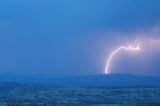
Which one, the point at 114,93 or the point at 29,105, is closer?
the point at 29,105

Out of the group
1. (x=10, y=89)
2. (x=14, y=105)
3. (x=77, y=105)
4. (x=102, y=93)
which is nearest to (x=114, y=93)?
(x=102, y=93)

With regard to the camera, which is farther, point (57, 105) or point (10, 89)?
point (10, 89)

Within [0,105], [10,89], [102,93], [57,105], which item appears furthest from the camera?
[10,89]

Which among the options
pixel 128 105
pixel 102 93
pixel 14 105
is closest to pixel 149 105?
pixel 128 105

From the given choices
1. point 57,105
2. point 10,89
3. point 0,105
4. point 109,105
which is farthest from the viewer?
point 10,89

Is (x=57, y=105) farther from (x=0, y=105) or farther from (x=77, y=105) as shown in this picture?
(x=0, y=105)

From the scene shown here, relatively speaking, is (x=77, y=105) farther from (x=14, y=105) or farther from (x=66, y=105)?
(x=14, y=105)

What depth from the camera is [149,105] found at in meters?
97.8

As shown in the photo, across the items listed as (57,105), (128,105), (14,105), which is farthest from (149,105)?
(14,105)

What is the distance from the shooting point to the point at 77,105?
101m

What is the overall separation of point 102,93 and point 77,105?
4685cm

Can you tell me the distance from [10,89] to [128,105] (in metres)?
73.6

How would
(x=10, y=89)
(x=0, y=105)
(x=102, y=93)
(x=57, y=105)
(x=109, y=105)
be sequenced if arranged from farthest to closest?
(x=10, y=89) → (x=102, y=93) → (x=109, y=105) → (x=57, y=105) → (x=0, y=105)

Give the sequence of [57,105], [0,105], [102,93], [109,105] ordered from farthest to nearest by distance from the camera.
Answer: [102,93]
[109,105]
[57,105]
[0,105]
